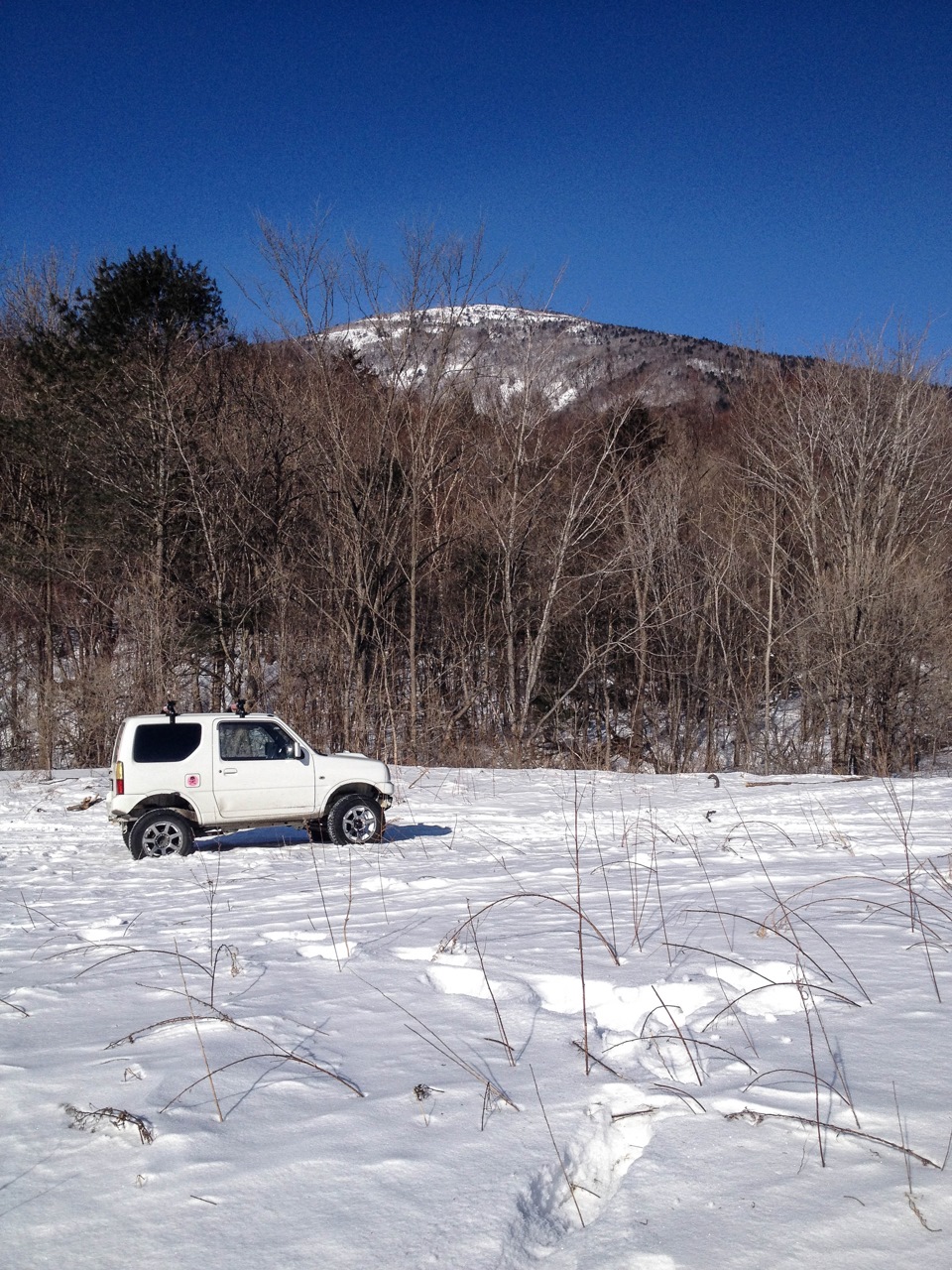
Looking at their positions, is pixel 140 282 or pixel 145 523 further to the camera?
pixel 140 282

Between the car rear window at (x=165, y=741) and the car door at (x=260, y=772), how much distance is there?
303 mm

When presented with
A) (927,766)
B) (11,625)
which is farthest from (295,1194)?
(11,625)

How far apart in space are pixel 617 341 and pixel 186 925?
297 feet

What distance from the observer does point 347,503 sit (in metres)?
25.8

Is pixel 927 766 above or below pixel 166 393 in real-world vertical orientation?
below

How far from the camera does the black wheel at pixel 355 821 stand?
11.8 meters

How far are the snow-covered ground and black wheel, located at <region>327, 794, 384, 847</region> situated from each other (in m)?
3.95

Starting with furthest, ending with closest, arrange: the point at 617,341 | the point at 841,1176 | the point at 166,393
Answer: the point at 617,341 < the point at 166,393 < the point at 841,1176

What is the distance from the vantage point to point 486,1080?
3754 millimetres

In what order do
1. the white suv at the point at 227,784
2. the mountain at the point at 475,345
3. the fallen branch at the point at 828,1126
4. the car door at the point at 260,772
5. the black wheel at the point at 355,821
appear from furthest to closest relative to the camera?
1. the mountain at the point at 475,345
2. the black wheel at the point at 355,821
3. the car door at the point at 260,772
4. the white suv at the point at 227,784
5. the fallen branch at the point at 828,1126

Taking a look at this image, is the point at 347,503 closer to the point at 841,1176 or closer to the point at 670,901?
the point at 670,901

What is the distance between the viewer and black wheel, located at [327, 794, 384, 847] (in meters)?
11.8

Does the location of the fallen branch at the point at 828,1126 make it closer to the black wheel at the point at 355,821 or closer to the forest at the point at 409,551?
the black wheel at the point at 355,821

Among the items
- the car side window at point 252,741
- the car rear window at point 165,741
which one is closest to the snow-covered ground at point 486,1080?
the car rear window at point 165,741
